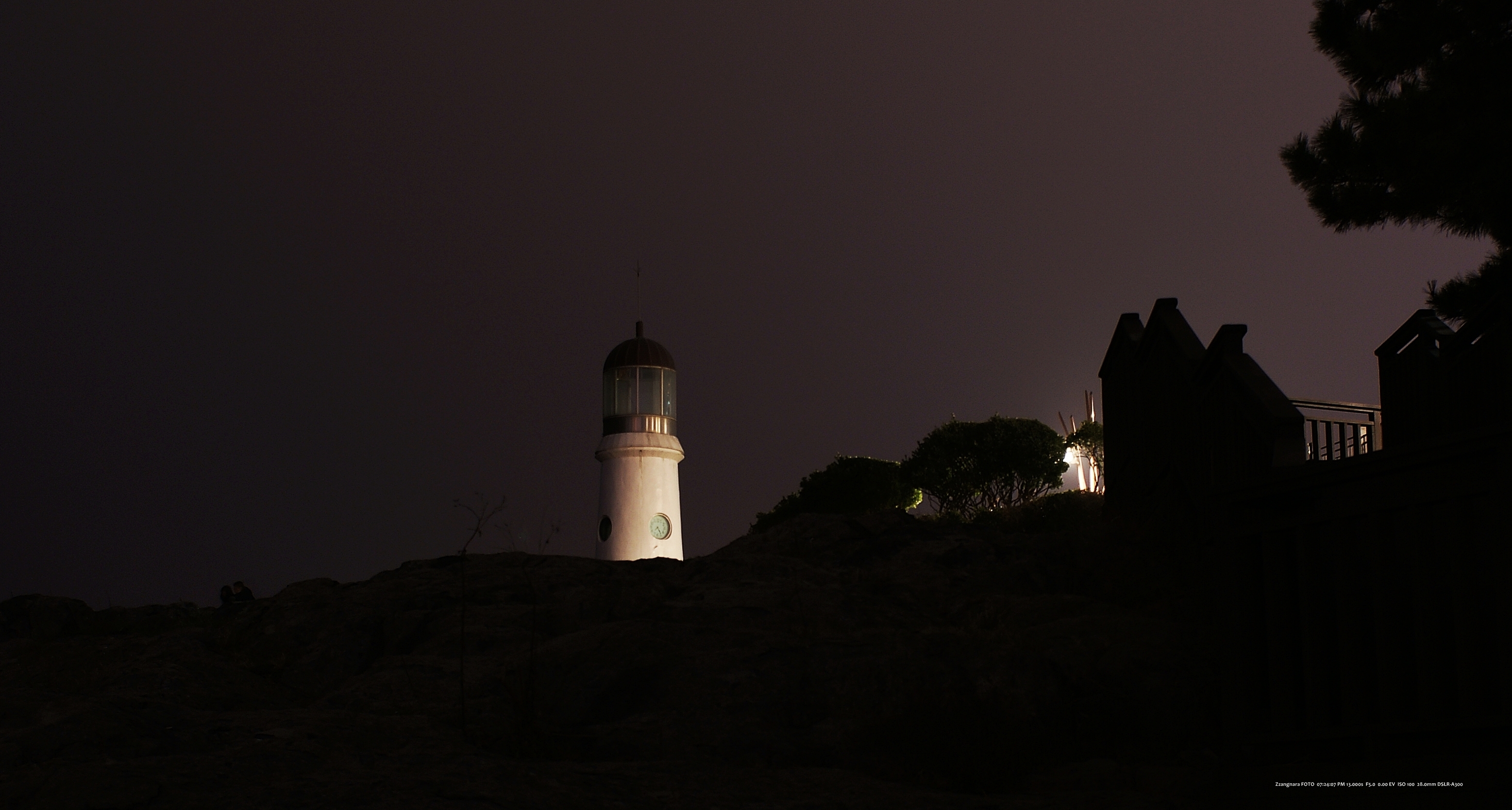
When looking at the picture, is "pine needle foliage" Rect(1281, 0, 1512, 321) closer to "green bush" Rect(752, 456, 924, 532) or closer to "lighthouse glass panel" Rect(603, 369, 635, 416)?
"lighthouse glass panel" Rect(603, 369, 635, 416)

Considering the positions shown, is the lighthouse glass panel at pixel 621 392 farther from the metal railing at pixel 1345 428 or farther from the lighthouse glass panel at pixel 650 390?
the metal railing at pixel 1345 428

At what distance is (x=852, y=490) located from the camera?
3847 cm

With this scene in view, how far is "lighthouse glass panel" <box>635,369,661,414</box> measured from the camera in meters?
31.1

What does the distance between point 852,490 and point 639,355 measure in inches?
409

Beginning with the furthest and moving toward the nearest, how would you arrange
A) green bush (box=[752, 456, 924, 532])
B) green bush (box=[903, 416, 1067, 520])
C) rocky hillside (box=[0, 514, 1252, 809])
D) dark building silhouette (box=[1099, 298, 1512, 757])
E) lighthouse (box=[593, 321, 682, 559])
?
green bush (box=[752, 456, 924, 532]) < green bush (box=[903, 416, 1067, 520]) < lighthouse (box=[593, 321, 682, 559]) < rocky hillside (box=[0, 514, 1252, 809]) < dark building silhouette (box=[1099, 298, 1512, 757])

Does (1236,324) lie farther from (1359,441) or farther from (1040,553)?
(1359,441)

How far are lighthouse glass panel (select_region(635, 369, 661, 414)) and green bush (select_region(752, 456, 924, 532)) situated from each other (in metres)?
7.32

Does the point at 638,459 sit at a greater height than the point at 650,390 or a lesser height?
lesser

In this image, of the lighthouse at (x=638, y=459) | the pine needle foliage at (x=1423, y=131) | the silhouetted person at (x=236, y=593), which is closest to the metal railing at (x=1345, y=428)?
the pine needle foliage at (x=1423, y=131)

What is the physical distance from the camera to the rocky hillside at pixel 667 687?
5.79 m

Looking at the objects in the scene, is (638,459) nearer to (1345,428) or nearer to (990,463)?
(990,463)

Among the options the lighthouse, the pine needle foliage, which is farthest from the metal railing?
the lighthouse

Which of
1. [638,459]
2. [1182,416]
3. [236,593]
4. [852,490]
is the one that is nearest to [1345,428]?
[1182,416]

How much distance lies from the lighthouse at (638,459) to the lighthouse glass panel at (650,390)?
0.02 meters
